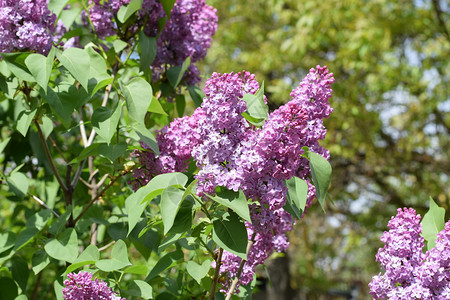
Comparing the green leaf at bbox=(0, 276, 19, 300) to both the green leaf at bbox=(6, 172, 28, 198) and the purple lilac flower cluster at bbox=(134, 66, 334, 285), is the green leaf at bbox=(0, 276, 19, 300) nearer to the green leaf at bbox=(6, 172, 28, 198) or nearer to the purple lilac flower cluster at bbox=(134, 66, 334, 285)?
the green leaf at bbox=(6, 172, 28, 198)

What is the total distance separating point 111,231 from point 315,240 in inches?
458

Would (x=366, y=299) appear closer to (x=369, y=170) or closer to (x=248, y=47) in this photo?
(x=369, y=170)

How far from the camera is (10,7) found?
1649 mm

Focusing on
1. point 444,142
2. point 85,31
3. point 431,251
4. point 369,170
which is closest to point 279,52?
point 369,170

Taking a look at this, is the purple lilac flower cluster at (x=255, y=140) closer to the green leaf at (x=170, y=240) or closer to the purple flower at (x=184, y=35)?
the green leaf at (x=170, y=240)

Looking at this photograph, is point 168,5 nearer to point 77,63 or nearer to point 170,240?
point 77,63

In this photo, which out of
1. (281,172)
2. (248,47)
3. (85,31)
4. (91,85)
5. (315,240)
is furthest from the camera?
(315,240)

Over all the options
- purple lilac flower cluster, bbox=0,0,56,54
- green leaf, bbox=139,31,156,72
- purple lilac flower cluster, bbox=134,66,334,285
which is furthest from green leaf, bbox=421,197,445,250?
purple lilac flower cluster, bbox=0,0,56,54

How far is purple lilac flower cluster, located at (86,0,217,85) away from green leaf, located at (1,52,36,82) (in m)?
0.38

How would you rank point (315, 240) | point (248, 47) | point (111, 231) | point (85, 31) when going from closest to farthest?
point (111, 231) → point (85, 31) → point (248, 47) → point (315, 240)

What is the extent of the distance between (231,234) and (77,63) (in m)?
0.65

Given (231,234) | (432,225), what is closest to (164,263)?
(231,234)

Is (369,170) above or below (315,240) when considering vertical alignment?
above

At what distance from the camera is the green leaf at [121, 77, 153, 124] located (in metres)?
1.45
